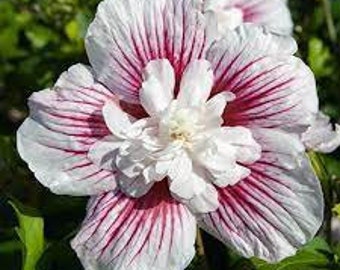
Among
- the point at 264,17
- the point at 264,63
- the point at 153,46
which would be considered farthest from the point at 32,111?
the point at 264,17

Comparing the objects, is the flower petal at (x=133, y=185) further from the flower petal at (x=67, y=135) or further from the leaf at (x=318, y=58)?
the leaf at (x=318, y=58)

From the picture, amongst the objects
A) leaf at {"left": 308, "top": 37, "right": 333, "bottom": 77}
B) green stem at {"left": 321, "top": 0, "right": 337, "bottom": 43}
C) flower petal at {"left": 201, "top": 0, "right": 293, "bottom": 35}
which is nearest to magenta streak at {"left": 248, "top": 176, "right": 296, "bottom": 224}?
flower petal at {"left": 201, "top": 0, "right": 293, "bottom": 35}

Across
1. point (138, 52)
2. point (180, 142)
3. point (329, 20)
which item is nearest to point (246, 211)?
point (180, 142)

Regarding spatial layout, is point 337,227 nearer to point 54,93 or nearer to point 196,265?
point 196,265

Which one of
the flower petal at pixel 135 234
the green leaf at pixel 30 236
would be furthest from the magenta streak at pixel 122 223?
the green leaf at pixel 30 236

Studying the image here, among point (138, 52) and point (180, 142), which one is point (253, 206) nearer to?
point (180, 142)

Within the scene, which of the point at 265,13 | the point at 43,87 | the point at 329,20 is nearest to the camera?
the point at 265,13
